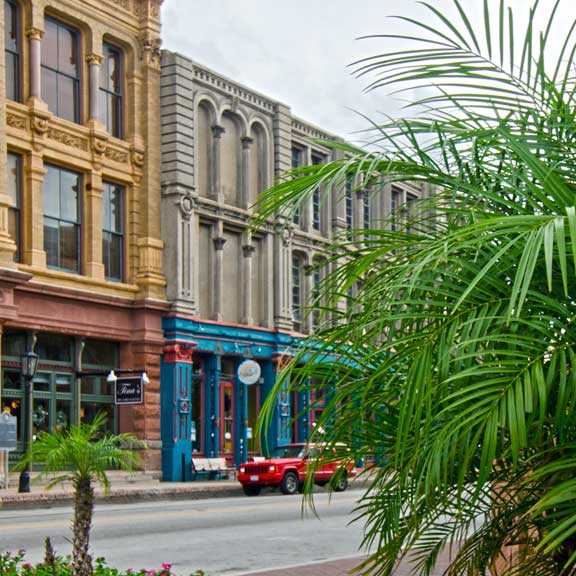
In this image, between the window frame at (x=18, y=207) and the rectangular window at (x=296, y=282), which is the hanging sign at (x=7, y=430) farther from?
the rectangular window at (x=296, y=282)

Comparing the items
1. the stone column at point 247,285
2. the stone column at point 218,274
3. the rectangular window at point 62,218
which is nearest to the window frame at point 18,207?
the rectangular window at point 62,218

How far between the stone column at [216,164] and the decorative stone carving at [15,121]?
29.2ft

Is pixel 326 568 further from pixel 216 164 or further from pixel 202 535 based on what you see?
pixel 216 164

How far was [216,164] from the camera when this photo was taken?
3844cm

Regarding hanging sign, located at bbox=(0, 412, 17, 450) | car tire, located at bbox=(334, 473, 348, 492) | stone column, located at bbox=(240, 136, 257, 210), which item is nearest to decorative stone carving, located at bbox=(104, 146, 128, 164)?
stone column, located at bbox=(240, 136, 257, 210)

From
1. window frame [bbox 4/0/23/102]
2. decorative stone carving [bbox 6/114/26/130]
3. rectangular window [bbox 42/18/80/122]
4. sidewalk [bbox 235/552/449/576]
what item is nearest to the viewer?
sidewalk [bbox 235/552/449/576]

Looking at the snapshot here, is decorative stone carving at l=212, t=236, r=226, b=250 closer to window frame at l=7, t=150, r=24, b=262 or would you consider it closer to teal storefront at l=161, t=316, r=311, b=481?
teal storefront at l=161, t=316, r=311, b=481

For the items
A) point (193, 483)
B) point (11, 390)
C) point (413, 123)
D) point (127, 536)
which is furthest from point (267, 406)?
point (193, 483)

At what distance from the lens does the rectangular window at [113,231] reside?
3416 centimetres

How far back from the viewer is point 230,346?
3856 cm

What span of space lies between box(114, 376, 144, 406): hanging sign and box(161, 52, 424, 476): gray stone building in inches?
127

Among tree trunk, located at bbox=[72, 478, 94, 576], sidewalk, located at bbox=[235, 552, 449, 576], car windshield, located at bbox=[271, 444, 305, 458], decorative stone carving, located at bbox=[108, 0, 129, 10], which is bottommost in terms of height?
sidewalk, located at bbox=[235, 552, 449, 576]

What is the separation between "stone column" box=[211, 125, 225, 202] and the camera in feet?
126

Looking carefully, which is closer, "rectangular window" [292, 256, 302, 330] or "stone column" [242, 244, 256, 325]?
"stone column" [242, 244, 256, 325]
